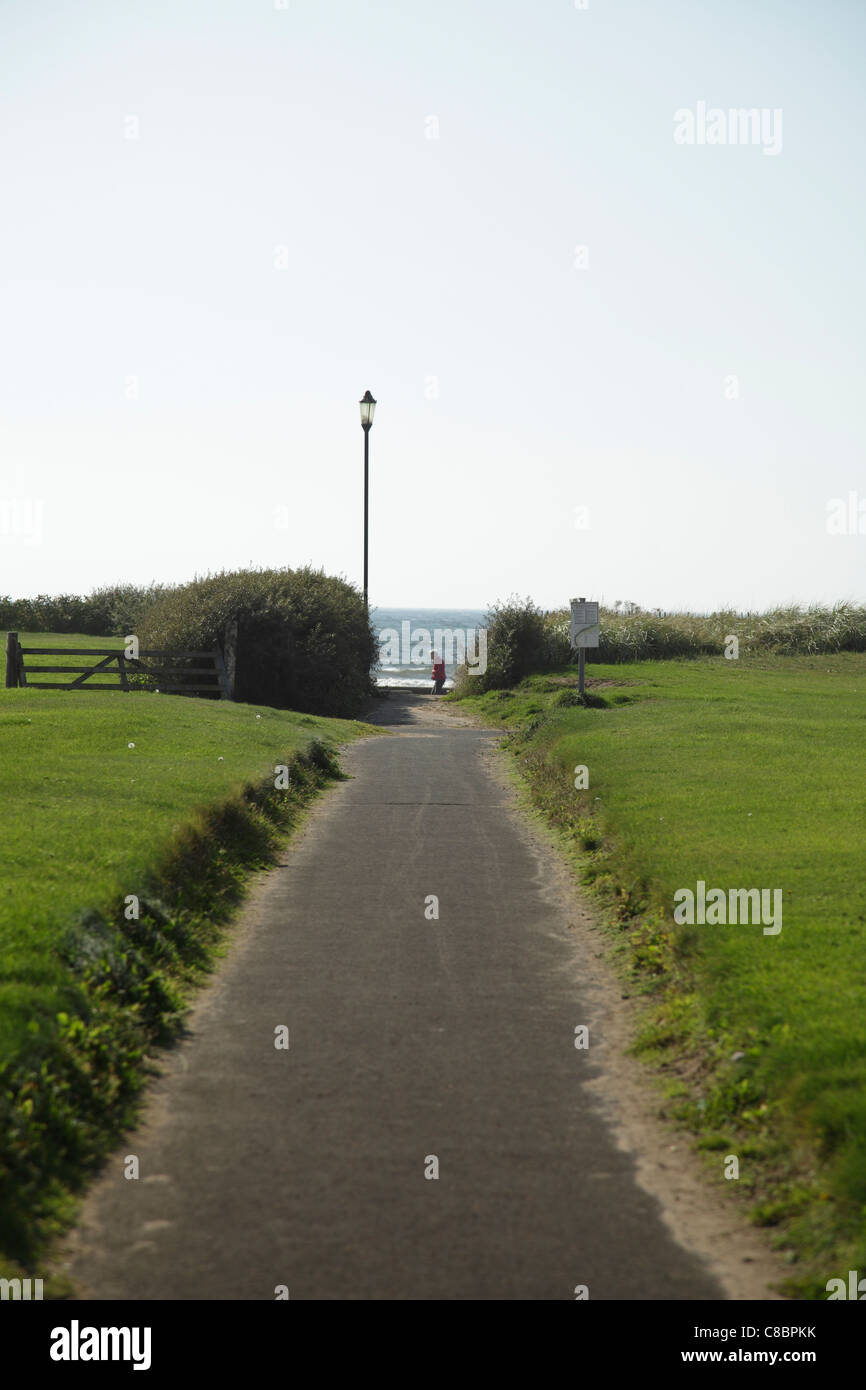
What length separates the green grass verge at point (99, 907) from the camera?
5680mm

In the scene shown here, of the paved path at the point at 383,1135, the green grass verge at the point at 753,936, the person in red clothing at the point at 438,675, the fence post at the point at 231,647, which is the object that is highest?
the fence post at the point at 231,647

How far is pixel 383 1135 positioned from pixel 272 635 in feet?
84.6

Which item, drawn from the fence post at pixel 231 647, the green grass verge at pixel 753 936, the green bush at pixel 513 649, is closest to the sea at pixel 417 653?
the green bush at pixel 513 649

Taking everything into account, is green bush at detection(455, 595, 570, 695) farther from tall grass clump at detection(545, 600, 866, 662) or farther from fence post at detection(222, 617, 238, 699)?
fence post at detection(222, 617, 238, 699)

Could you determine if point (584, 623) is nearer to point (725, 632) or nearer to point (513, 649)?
point (513, 649)

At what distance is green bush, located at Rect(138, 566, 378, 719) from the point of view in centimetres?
3109

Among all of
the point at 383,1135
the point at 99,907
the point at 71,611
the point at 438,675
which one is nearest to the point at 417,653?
the point at 71,611

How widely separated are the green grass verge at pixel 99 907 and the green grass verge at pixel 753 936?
9.89ft

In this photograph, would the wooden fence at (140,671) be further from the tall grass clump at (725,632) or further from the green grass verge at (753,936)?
the tall grass clump at (725,632)

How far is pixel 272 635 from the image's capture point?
31328mm

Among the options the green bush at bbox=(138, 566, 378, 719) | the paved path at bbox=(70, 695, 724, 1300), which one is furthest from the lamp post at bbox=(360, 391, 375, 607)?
the paved path at bbox=(70, 695, 724, 1300)

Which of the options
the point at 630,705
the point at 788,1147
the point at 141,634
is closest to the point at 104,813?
the point at 788,1147
